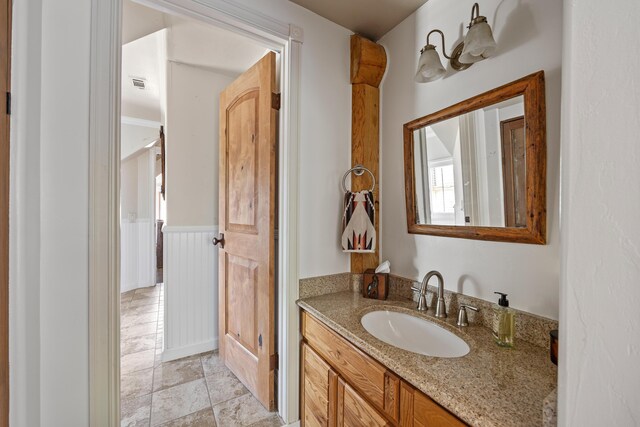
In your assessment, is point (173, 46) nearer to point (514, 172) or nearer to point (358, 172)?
point (358, 172)

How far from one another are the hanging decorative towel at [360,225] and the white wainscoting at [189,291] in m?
1.40

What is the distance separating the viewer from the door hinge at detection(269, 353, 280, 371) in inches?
60.7

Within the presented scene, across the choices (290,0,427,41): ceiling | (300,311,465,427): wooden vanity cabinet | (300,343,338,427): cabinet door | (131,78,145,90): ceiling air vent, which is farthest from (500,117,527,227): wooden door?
(131,78,145,90): ceiling air vent

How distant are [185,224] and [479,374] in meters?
2.22

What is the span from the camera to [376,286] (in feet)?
4.87

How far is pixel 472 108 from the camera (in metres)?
1.19

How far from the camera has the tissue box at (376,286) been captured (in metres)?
1.47

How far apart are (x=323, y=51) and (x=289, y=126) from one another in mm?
520

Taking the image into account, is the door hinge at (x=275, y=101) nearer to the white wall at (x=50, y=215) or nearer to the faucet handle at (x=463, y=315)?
the white wall at (x=50, y=215)

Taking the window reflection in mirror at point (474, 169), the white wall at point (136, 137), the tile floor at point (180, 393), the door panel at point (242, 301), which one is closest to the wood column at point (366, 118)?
the window reflection in mirror at point (474, 169)

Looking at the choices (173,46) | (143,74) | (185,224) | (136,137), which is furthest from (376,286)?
(136,137)

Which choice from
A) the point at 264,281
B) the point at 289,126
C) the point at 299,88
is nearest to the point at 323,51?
the point at 299,88

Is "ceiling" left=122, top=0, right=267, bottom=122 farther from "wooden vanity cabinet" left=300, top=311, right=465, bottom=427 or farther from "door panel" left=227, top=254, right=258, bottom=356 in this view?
"wooden vanity cabinet" left=300, top=311, right=465, bottom=427

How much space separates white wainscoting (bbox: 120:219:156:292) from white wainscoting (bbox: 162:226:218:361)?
2.41m
